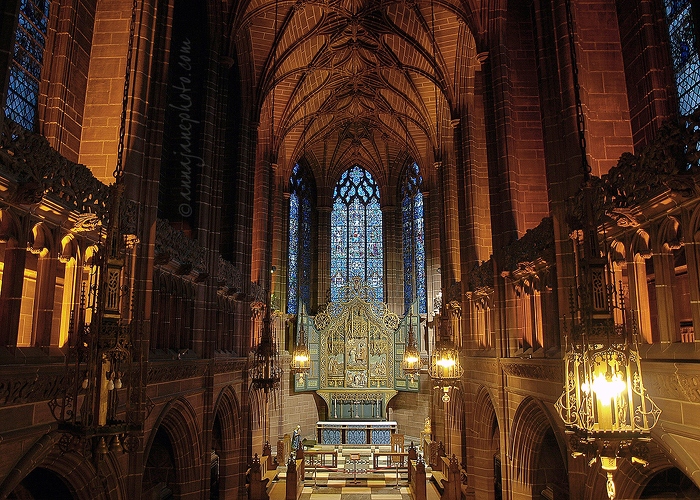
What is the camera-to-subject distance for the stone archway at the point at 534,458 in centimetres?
1295

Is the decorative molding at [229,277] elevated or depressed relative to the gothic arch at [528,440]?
elevated

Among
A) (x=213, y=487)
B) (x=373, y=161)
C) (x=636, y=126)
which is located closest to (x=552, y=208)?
(x=636, y=126)

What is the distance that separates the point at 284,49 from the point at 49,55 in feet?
43.9

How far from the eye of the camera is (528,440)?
1322cm

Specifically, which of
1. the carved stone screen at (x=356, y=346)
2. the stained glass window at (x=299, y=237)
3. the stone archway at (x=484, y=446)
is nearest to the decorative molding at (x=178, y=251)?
the stone archway at (x=484, y=446)

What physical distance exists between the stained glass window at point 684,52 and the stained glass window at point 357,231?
83.5 feet

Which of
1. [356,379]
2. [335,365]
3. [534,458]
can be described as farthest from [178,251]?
[356,379]

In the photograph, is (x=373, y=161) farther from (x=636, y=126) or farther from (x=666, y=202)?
(x=666, y=202)

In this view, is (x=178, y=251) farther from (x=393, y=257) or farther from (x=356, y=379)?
(x=393, y=257)

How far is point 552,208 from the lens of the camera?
34.8ft

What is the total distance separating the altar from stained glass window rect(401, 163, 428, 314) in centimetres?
727

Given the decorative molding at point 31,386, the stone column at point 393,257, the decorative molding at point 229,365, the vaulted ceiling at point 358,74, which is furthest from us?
the stone column at point 393,257

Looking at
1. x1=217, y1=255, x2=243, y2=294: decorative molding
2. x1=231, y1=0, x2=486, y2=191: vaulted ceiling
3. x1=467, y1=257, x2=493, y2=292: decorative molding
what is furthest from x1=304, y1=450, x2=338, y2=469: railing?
x1=231, y1=0, x2=486, y2=191: vaulted ceiling

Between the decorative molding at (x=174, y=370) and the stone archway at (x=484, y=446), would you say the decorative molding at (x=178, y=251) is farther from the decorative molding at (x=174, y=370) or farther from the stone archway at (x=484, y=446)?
the stone archway at (x=484, y=446)
